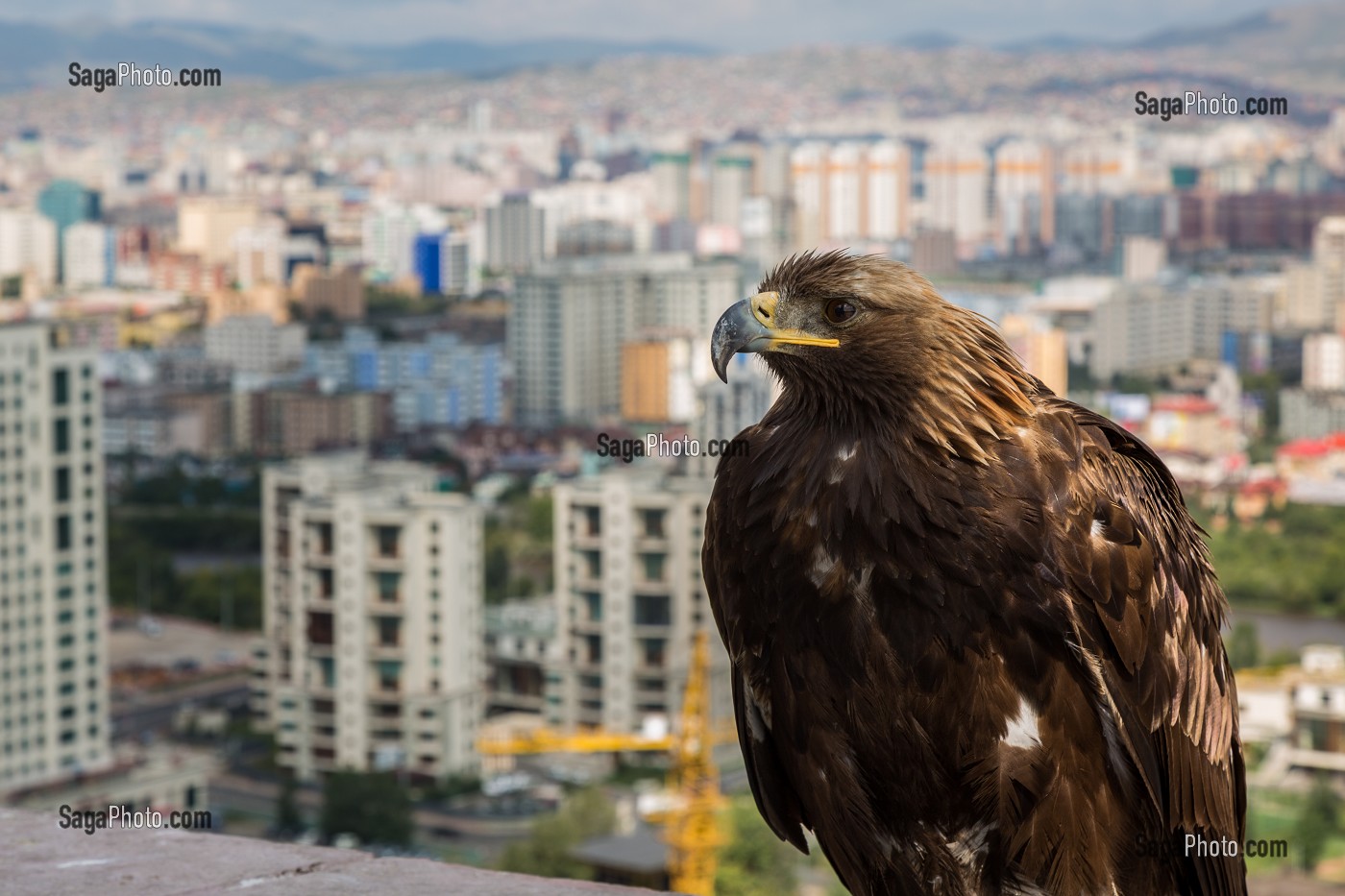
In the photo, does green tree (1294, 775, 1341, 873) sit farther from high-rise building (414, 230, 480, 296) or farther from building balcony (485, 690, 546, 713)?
high-rise building (414, 230, 480, 296)

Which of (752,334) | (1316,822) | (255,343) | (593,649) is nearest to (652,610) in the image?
(593,649)

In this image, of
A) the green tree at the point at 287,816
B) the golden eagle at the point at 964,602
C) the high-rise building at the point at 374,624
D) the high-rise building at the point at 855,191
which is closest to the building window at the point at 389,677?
the high-rise building at the point at 374,624

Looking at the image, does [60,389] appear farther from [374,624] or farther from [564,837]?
[564,837]

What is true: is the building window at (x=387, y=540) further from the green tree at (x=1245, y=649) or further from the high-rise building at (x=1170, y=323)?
the high-rise building at (x=1170, y=323)

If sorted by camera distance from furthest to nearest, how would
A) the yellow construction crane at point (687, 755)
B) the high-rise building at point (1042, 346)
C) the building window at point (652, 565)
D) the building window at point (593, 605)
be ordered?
1. the high-rise building at point (1042, 346)
2. the building window at point (593, 605)
3. the building window at point (652, 565)
4. the yellow construction crane at point (687, 755)

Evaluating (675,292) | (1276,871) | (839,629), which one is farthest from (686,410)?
(839,629)

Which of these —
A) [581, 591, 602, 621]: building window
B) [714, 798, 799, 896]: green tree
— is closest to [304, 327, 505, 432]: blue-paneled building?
[581, 591, 602, 621]: building window
